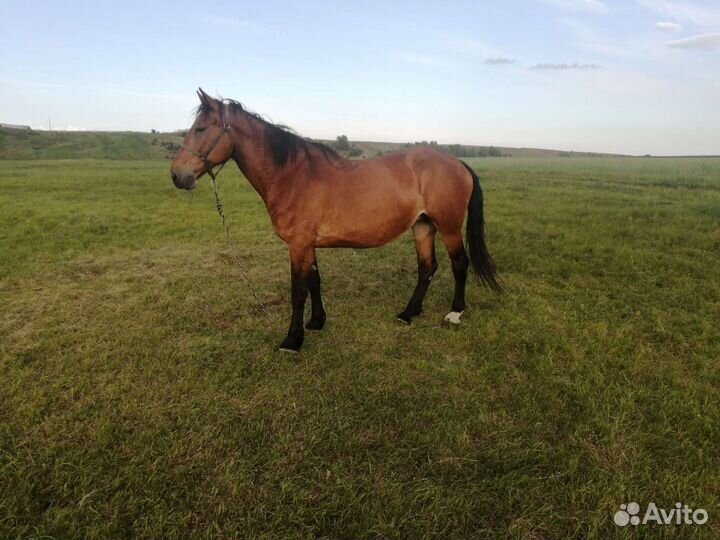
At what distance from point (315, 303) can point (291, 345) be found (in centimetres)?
59

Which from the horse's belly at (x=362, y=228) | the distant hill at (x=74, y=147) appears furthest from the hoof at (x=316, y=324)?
the distant hill at (x=74, y=147)

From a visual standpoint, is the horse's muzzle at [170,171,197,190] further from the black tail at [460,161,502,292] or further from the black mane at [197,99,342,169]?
the black tail at [460,161,502,292]

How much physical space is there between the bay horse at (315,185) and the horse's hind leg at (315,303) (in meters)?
0.01

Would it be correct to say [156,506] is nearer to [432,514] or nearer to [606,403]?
[432,514]

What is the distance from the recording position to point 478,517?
203 cm

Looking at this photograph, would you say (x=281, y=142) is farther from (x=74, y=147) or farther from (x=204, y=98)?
(x=74, y=147)

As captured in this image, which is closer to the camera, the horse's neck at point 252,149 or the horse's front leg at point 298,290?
the horse's neck at point 252,149

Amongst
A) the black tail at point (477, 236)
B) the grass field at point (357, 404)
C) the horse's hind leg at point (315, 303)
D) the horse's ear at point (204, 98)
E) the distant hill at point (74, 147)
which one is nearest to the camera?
the grass field at point (357, 404)

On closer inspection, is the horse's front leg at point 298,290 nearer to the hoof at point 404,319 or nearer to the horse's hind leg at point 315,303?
the horse's hind leg at point 315,303

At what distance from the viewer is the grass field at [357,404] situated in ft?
6.73

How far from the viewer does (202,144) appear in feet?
11.3

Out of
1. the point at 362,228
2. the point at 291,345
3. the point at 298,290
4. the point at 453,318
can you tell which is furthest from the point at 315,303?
the point at 453,318

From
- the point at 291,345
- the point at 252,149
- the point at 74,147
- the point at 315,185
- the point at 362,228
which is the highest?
the point at 74,147

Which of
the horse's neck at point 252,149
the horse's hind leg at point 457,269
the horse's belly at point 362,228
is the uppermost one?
the horse's neck at point 252,149
